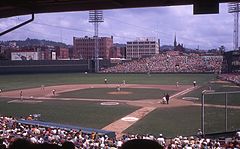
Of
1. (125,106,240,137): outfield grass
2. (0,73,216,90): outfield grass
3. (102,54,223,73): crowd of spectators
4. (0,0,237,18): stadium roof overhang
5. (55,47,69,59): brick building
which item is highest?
(55,47,69,59): brick building

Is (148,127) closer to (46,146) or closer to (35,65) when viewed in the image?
(46,146)

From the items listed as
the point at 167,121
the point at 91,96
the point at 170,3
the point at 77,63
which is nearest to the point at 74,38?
the point at 77,63

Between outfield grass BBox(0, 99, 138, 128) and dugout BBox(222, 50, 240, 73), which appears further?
→ dugout BBox(222, 50, 240, 73)

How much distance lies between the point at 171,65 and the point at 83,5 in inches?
3657

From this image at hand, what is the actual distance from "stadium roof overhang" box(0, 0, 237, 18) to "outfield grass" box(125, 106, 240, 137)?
43.7ft

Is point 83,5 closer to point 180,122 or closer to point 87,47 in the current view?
point 180,122

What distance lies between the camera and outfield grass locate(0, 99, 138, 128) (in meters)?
25.3

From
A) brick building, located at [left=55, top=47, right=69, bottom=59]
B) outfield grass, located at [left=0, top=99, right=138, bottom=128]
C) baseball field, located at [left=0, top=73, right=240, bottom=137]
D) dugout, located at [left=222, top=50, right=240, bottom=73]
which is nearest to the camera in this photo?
baseball field, located at [left=0, top=73, right=240, bottom=137]

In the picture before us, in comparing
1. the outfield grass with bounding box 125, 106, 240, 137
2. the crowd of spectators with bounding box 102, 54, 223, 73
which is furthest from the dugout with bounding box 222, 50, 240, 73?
the outfield grass with bounding box 125, 106, 240, 137

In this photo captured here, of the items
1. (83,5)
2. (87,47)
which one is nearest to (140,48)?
(87,47)

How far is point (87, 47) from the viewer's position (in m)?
168

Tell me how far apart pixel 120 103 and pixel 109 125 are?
11212mm

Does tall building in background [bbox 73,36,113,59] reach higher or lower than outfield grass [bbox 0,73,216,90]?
higher

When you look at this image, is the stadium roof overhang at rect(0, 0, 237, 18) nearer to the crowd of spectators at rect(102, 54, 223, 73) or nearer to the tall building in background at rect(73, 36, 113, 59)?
the crowd of spectators at rect(102, 54, 223, 73)
